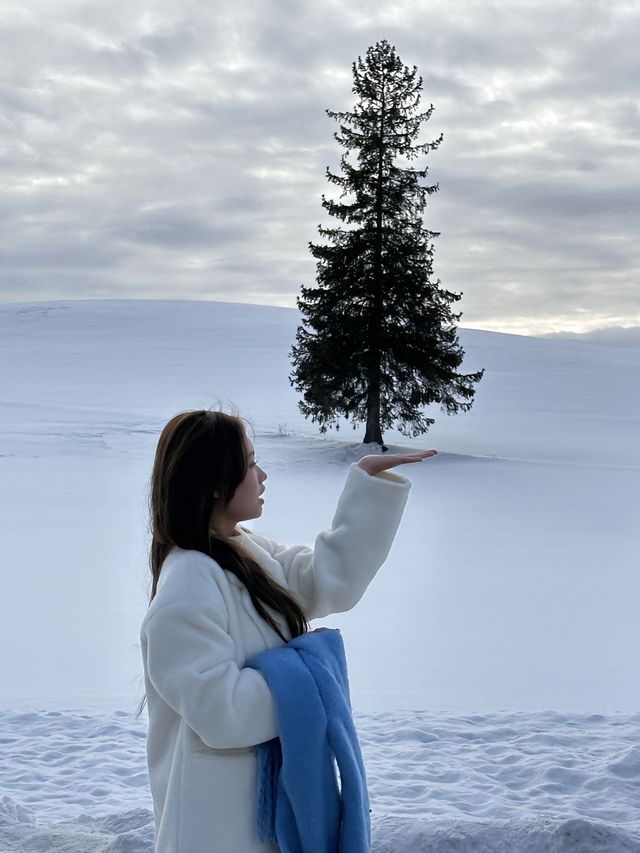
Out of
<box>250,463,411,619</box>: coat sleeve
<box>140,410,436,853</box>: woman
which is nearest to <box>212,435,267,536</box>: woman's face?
<box>140,410,436,853</box>: woman

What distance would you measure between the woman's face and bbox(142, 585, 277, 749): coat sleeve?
221 mm

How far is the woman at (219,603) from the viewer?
189cm

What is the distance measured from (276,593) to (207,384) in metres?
30.1

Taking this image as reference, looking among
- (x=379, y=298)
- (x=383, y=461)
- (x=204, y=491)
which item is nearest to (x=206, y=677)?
(x=204, y=491)

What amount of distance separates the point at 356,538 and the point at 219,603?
38 centimetres

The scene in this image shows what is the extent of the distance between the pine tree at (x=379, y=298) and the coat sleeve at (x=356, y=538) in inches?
724

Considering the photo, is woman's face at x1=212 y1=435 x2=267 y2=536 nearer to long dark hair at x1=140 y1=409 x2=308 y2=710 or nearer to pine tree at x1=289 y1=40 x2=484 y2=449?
long dark hair at x1=140 y1=409 x2=308 y2=710

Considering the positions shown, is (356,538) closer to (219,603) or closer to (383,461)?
(383,461)

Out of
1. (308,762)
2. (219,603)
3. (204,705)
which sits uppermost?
(219,603)

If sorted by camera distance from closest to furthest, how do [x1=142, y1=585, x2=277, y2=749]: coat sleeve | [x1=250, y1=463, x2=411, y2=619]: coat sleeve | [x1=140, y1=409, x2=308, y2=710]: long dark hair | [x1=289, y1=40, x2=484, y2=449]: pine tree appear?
1. [x1=142, y1=585, x2=277, y2=749]: coat sleeve
2. [x1=140, y1=409, x2=308, y2=710]: long dark hair
3. [x1=250, y1=463, x2=411, y2=619]: coat sleeve
4. [x1=289, y1=40, x2=484, y2=449]: pine tree

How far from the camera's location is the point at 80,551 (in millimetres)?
10547

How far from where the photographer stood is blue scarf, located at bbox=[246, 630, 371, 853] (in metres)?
1.94

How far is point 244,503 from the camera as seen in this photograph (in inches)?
82.9

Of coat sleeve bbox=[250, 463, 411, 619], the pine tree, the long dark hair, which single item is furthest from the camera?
the pine tree
